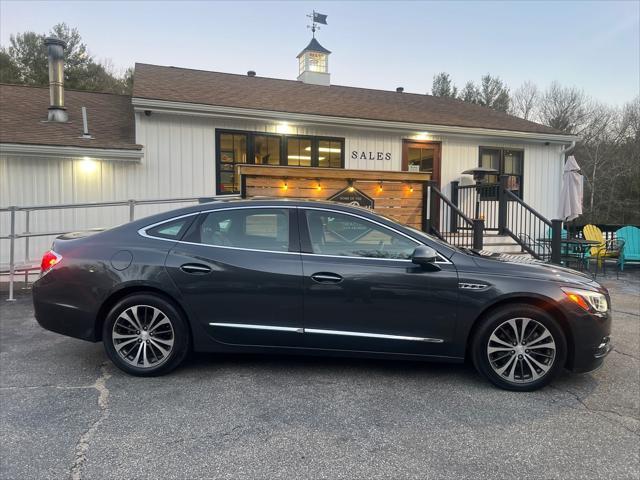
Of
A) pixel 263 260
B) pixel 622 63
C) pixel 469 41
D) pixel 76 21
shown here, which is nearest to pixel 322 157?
pixel 263 260

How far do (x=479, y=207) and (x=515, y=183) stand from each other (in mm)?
1429

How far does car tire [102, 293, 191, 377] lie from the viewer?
3.62 meters

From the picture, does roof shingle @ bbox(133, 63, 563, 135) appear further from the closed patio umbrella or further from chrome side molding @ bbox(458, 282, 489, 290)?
chrome side molding @ bbox(458, 282, 489, 290)

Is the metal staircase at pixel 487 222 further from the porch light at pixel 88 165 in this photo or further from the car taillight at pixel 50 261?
the porch light at pixel 88 165

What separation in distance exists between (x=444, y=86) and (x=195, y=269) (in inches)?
1710

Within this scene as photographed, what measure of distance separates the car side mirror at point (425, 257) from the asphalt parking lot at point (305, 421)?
3.20ft

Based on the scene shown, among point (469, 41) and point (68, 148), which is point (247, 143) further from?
point (469, 41)

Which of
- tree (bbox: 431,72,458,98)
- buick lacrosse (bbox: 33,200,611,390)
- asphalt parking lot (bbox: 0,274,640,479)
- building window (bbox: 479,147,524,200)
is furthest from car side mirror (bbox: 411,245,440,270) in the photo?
tree (bbox: 431,72,458,98)

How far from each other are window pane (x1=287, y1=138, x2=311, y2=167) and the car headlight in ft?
24.2

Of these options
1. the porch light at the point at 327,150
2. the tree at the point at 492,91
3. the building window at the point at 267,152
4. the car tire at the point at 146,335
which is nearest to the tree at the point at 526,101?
the tree at the point at 492,91

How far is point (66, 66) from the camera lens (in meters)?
24.6

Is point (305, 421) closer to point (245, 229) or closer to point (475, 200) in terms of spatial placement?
point (245, 229)

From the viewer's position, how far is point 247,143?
970 centimetres

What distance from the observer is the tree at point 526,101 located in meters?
39.6
